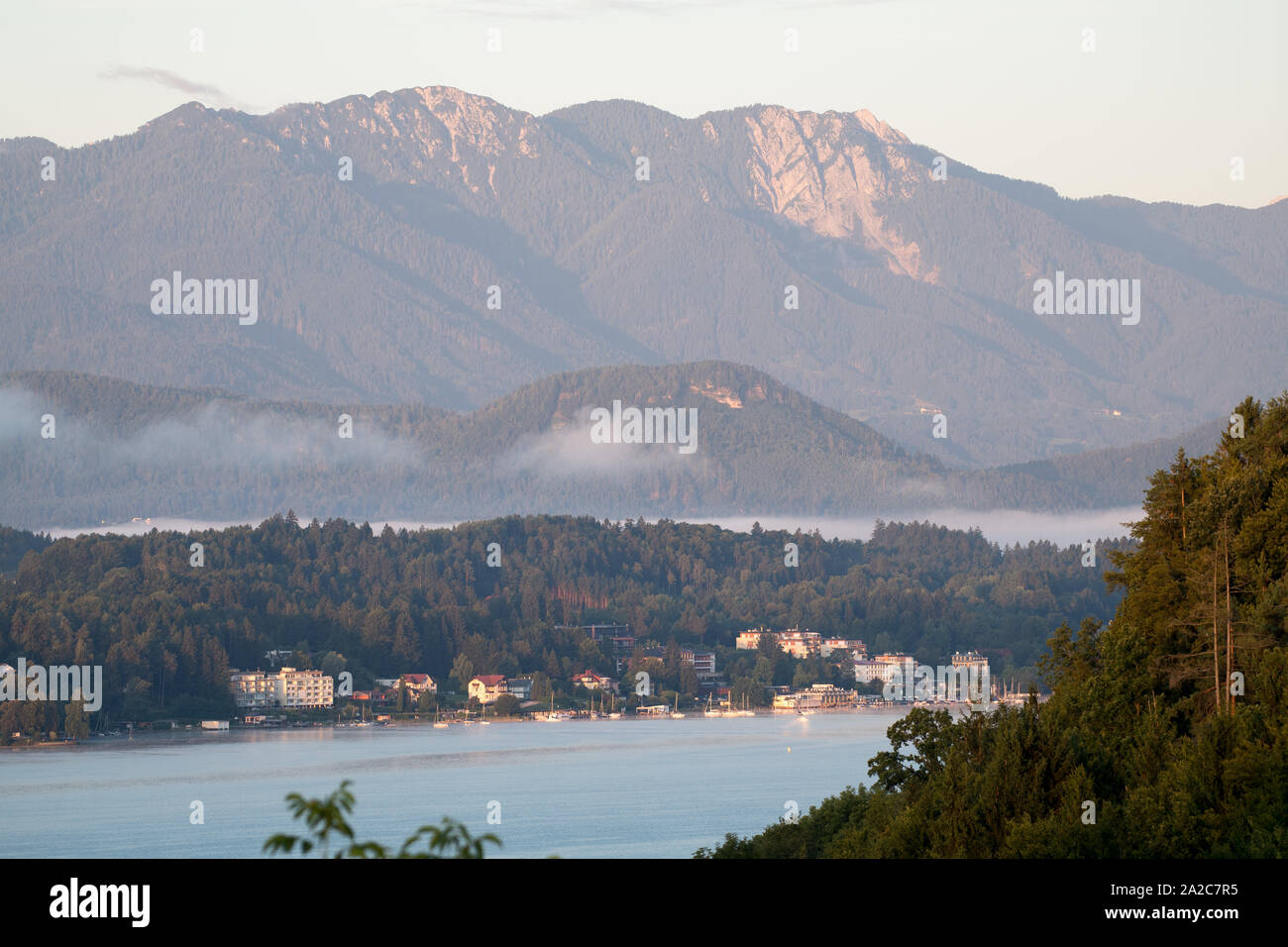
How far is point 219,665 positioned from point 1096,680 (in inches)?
4185


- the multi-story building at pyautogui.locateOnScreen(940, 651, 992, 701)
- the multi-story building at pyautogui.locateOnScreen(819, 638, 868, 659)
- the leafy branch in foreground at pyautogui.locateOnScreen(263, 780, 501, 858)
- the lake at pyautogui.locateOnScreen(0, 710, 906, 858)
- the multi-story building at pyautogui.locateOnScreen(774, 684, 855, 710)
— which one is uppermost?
the leafy branch in foreground at pyautogui.locateOnScreen(263, 780, 501, 858)

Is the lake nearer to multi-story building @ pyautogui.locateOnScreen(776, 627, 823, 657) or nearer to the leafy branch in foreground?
the leafy branch in foreground

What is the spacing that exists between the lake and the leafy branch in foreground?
130 feet

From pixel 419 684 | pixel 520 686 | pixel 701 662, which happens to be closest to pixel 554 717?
pixel 520 686

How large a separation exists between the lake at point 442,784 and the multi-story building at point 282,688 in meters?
11.1

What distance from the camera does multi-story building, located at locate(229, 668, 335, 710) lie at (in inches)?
5792

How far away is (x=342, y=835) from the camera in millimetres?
12859

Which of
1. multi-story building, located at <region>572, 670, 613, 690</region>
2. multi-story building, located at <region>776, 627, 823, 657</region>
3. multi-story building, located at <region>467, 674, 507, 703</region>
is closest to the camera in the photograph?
multi-story building, located at <region>467, 674, 507, 703</region>

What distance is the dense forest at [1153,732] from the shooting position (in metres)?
35.5

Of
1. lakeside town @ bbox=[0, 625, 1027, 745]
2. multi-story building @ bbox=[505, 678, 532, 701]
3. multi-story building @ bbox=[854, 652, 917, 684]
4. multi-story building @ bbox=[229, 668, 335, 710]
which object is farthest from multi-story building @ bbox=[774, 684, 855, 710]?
multi-story building @ bbox=[229, 668, 335, 710]

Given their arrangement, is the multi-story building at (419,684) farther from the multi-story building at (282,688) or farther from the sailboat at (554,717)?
the sailboat at (554,717)

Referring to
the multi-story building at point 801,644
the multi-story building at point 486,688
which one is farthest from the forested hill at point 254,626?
the multi-story building at point 801,644

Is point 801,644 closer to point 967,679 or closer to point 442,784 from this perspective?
point 967,679
